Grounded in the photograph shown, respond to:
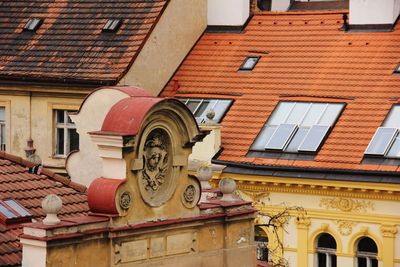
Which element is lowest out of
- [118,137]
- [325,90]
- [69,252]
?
[69,252]

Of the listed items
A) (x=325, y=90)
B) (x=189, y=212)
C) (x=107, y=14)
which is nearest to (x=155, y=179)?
(x=189, y=212)

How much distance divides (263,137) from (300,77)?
9.25ft

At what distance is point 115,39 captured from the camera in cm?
5619

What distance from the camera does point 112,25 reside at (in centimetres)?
5659

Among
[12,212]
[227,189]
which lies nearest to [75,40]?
[227,189]

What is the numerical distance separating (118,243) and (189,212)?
2.03 metres

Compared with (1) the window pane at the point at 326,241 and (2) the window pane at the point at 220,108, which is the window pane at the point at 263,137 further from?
(1) the window pane at the point at 326,241

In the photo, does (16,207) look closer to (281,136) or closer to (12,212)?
(12,212)

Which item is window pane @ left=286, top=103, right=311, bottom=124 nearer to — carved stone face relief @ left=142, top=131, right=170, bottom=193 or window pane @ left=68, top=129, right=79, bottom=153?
window pane @ left=68, top=129, right=79, bottom=153

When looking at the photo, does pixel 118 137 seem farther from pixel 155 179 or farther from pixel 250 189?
pixel 250 189

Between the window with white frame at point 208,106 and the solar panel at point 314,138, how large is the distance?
11.9 feet

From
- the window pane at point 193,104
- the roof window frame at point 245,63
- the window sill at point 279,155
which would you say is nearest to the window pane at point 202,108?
the window pane at point 193,104

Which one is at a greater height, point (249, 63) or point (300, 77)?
point (249, 63)

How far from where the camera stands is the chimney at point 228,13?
2319 inches
